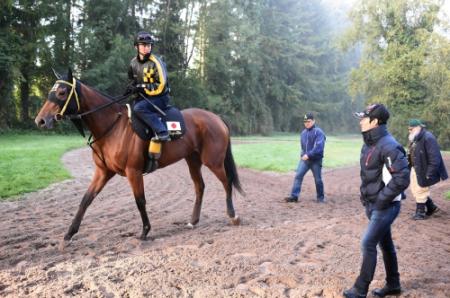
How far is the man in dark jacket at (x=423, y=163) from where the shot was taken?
7891 millimetres

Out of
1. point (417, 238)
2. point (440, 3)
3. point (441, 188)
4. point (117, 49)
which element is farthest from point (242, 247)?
point (440, 3)

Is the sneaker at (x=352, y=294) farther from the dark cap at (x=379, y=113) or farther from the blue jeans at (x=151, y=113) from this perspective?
the blue jeans at (x=151, y=113)

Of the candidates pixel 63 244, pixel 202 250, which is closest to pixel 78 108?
pixel 63 244

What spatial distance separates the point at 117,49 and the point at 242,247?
28.2 meters

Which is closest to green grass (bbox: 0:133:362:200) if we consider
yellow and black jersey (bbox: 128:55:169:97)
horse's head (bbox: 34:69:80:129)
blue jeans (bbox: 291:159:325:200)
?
horse's head (bbox: 34:69:80:129)

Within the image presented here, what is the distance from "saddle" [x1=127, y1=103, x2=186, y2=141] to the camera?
632 cm

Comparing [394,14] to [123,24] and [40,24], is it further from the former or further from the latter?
[40,24]

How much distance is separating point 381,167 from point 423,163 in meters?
4.62

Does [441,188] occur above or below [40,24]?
below

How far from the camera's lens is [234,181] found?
797 centimetres

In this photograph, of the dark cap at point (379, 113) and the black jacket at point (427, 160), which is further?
the black jacket at point (427, 160)

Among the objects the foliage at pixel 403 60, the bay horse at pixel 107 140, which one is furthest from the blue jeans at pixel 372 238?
the foliage at pixel 403 60

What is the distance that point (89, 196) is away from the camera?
6031 millimetres

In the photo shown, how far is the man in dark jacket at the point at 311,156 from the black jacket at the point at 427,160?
238 cm
